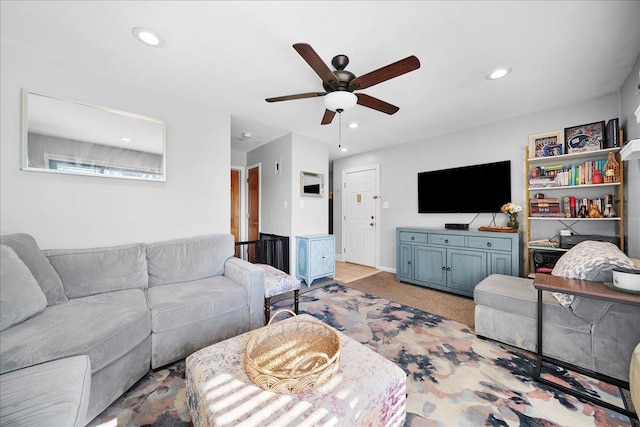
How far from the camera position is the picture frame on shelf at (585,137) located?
250 centimetres

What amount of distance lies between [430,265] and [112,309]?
139 inches

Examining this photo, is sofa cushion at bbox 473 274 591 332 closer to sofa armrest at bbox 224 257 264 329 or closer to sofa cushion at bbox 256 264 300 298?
sofa cushion at bbox 256 264 300 298

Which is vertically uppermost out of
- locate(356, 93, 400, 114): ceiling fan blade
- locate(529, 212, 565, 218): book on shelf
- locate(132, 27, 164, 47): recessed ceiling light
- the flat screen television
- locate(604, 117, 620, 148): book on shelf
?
locate(132, 27, 164, 47): recessed ceiling light

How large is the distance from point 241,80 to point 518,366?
129 inches

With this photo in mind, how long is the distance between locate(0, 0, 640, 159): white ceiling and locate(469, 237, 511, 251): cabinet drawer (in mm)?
1612

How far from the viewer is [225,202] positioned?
2.88m

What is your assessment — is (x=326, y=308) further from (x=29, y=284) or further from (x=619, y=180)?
(x=619, y=180)

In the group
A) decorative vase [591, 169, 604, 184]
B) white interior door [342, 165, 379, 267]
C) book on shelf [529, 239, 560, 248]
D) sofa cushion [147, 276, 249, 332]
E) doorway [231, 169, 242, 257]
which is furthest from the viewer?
doorway [231, 169, 242, 257]

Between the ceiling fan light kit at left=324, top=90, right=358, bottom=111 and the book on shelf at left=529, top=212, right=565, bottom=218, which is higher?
the ceiling fan light kit at left=324, top=90, right=358, bottom=111

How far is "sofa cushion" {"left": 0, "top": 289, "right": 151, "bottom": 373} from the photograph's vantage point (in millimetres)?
1099

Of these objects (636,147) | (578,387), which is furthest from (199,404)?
(636,147)

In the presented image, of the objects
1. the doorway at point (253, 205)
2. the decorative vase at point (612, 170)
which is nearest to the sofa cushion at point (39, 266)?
the doorway at point (253, 205)

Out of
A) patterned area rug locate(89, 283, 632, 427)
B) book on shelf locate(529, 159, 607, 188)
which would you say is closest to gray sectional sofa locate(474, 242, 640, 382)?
patterned area rug locate(89, 283, 632, 427)

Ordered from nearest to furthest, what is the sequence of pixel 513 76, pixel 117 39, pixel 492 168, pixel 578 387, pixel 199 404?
pixel 199 404, pixel 578 387, pixel 117 39, pixel 513 76, pixel 492 168
